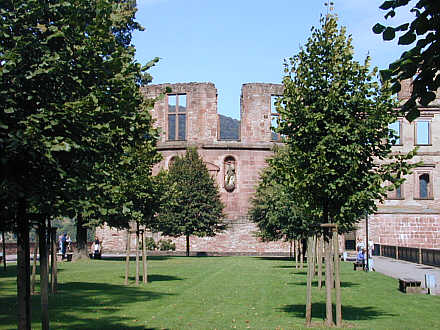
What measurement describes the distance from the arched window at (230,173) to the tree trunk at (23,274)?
4767cm

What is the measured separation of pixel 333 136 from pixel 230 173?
43.6 metres

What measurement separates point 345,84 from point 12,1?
24.8 feet

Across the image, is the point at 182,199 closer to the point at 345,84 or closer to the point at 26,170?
the point at 345,84

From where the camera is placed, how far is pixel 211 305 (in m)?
16.1

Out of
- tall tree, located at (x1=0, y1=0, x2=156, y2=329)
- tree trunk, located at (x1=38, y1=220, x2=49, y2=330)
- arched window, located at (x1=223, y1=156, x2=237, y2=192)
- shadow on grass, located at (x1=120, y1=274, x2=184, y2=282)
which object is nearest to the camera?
tall tree, located at (x1=0, y1=0, x2=156, y2=329)

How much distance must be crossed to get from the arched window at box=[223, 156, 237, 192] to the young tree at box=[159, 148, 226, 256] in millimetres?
5429

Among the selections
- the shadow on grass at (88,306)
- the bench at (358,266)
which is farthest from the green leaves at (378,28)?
the bench at (358,266)

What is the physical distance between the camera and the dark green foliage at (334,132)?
1337cm

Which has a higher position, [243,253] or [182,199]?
[182,199]

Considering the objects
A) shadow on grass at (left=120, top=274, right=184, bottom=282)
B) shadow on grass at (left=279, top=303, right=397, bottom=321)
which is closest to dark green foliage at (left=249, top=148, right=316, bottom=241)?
shadow on grass at (left=120, top=274, right=184, bottom=282)

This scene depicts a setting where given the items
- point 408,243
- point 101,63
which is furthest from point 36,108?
point 408,243

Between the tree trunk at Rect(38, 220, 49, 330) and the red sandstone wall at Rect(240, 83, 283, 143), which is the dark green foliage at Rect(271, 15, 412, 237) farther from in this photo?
the red sandstone wall at Rect(240, 83, 283, 143)

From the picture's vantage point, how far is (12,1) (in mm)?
8555

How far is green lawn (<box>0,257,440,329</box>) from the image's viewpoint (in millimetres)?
13172
